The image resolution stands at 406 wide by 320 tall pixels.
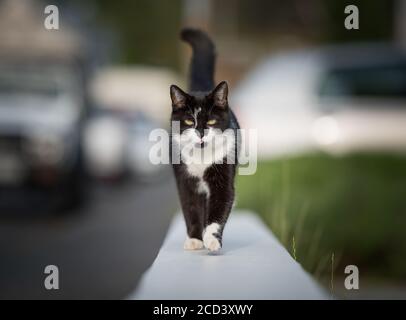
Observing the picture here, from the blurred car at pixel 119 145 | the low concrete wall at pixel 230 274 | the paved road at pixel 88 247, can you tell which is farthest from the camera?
the blurred car at pixel 119 145

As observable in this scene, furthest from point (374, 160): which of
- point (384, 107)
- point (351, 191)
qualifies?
point (384, 107)

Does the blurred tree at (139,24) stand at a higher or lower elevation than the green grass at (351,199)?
higher

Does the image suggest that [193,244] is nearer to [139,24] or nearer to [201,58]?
[201,58]

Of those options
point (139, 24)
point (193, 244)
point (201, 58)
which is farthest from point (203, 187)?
point (139, 24)

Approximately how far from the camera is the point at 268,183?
7.05 metres

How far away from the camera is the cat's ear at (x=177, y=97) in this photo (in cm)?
292

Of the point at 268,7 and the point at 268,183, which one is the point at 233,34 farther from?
the point at 268,183

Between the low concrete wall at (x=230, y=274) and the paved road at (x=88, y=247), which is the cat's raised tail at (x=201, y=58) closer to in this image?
the low concrete wall at (x=230, y=274)

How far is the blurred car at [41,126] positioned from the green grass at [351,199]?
4869 millimetres

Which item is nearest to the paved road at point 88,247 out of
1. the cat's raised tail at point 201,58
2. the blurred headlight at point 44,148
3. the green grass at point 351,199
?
the blurred headlight at point 44,148

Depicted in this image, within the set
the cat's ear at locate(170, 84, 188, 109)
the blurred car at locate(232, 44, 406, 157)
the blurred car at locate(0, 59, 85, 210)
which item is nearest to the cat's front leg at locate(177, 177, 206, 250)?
the cat's ear at locate(170, 84, 188, 109)

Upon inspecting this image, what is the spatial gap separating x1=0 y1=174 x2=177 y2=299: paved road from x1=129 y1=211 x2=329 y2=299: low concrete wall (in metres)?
1.69

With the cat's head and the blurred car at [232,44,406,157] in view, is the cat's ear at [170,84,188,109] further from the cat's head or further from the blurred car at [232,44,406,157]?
the blurred car at [232,44,406,157]
